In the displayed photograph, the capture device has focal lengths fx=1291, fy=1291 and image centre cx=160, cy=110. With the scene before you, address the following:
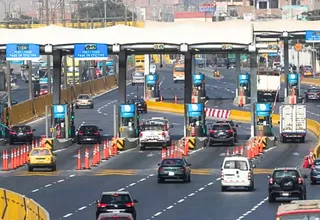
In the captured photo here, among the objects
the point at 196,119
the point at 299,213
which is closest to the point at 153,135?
the point at 196,119

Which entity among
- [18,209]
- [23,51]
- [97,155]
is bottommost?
[97,155]

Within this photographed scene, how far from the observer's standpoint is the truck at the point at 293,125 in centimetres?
7944

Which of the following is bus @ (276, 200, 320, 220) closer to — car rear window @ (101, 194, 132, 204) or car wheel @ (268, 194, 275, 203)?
car rear window @ (101, 194, 132, 204)

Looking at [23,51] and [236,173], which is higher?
[23,51]

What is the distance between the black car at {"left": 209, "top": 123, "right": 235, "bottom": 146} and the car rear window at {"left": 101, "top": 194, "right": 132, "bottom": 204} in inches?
1481

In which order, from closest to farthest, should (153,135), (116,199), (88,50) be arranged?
1. (116,199)
2. (153,135)
3. (88,50)

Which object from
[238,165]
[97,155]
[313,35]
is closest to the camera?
[238,165]

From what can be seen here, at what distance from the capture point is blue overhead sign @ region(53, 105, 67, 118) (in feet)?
257

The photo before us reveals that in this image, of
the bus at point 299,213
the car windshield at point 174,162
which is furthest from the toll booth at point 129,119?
the bus at point 299,213

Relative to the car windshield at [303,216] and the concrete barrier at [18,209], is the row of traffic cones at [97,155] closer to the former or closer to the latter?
the concrete barrier at [18,209]

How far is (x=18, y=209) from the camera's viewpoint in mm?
33375

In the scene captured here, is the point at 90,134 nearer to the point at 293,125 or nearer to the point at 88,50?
the point at 88,50

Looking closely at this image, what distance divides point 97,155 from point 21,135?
493 inches

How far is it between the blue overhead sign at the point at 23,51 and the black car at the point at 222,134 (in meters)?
11.4
